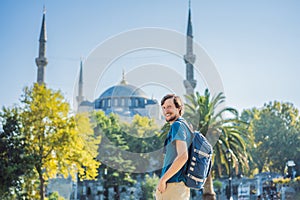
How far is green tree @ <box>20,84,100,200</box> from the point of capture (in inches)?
923

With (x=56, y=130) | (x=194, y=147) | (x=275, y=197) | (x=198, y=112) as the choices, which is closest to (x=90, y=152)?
(x=56, y=130)

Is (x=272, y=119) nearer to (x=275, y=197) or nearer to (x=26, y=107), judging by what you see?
(x=275, y=197)

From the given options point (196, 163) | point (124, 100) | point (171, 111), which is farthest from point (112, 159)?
point (124, 100)

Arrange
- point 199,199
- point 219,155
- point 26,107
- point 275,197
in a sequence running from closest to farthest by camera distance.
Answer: point 219,155
point 26,107
point 275,197
point 199,199

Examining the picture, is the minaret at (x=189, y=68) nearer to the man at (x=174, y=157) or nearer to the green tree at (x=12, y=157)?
the green tree at (x=12, y=157)

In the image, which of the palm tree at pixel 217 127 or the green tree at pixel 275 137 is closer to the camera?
A: the palm tree at pixel 217 127

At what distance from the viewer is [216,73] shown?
2341cm

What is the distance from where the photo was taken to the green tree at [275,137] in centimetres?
4156

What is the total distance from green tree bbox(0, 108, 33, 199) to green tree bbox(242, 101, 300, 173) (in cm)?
2265

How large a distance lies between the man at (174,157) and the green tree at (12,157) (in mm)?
19741

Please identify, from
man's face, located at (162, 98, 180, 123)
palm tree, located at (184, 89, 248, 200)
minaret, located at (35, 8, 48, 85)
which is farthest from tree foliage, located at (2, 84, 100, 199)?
minaret, located at (35, 8, 48, 85)

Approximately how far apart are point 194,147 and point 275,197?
3219cm

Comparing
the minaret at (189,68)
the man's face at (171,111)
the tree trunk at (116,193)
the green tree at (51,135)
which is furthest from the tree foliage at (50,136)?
the minaret at (189,68)

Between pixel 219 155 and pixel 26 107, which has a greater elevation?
pixel 26 107
